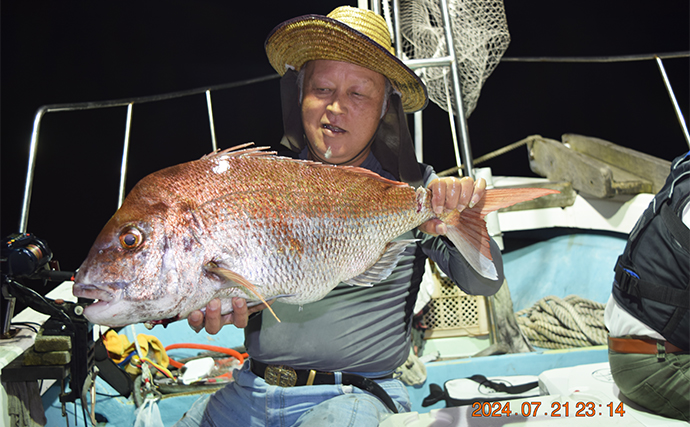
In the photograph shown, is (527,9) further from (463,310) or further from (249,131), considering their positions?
(463,310)

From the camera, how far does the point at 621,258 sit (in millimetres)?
1924

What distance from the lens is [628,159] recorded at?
3.79 metres

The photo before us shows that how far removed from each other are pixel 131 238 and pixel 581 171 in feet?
12.5

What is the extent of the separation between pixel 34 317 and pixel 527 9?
1484 centimetres

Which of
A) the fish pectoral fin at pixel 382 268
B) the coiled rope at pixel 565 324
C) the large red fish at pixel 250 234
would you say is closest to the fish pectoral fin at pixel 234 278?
the large red fish at pixel 250 234

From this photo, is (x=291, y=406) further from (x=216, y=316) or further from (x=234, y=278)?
(x=234, y=278)

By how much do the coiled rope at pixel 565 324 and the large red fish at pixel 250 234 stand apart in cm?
231

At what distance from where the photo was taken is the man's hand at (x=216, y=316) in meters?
0.95

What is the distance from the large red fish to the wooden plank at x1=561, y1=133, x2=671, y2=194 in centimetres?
310

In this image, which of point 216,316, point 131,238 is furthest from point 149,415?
point 131,238

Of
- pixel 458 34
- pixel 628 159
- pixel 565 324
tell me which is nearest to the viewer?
pixel 565 324

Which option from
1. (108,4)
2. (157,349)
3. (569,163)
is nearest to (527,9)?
(569,163)

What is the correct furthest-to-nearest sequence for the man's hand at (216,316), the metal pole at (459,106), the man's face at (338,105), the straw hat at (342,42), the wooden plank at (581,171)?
the wooden plank at (581,171)
the metal pole at (459,106)
the man's face at (338,105)
the straw hat at (342,42)
the man's hand at (216,316)

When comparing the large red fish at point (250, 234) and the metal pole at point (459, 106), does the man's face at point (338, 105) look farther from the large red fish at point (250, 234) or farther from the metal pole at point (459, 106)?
the metal pole at point (459, 106)
